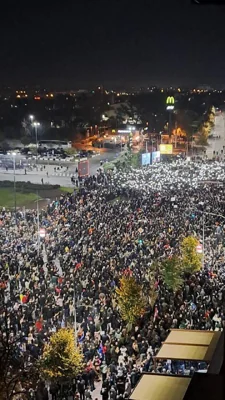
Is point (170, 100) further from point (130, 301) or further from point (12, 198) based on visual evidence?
point (130, 301)

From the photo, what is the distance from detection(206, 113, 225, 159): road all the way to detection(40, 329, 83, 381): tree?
997cm

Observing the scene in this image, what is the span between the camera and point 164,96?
14.6 m

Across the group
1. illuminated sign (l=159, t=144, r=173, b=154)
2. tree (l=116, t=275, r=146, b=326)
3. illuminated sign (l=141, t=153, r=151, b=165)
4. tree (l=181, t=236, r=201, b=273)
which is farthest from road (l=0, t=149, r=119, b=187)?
tree (l=116, t=275, r=146, b=326)

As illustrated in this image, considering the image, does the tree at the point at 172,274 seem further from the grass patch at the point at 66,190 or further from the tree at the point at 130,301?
the grass patch at the point at 66,190

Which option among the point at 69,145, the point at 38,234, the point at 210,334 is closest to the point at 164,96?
the point at 69,145

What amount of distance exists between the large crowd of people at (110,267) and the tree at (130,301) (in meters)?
0.09

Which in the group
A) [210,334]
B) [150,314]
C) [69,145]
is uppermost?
[69,145]

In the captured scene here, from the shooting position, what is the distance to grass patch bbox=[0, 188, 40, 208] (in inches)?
354

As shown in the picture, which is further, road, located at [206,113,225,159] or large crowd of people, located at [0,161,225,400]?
road, located at [206,113,225,159]

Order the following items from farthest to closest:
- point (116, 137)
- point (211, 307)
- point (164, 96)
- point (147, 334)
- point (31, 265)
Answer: point (164, 96), point (116, 137), point (31, 265), point (211, 307), point (147, 334)

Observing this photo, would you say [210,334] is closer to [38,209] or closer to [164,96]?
[38,209]

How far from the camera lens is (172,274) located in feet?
19.0

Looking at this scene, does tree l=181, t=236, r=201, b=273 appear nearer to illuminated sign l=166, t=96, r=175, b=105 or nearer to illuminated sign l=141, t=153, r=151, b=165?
illuminated sign l=141, t=153, r=151, b=165

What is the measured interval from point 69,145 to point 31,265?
6.61 meters
